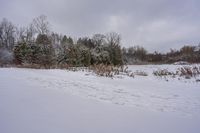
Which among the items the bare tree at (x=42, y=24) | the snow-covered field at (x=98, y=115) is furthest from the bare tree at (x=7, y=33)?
the snow-covered field at (x=98, y=115)

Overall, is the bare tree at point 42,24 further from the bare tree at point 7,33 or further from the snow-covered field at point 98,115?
the snow-covered field at point 98,115

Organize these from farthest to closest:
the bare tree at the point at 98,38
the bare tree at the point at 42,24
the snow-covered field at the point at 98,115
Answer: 1. the bare tree at the point at 98,38
2. the bare tree at the point at 42,24
3. the snow-covered field at the point at 98,115

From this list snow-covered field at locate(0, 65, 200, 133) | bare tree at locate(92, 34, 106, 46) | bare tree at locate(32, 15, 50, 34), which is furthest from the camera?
bare tree at locate(92, 34, 106, 46)

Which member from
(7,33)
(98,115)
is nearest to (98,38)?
(7,33)

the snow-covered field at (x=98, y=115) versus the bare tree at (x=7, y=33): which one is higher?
the bare tree at (x=7, y=33)

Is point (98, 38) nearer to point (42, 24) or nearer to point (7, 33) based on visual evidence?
point (42, 24)

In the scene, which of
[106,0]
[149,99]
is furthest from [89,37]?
[149,99]

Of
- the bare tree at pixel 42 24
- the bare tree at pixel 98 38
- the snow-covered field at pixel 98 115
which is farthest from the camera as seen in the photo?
the bare tree at pixel 98 38

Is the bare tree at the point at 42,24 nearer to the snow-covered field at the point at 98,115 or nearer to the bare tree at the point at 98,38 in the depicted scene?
the bare tree at the point at 98,38

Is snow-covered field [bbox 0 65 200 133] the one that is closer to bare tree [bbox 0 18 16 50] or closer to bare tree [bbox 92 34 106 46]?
bare tree [bbox 92 34 106 46]

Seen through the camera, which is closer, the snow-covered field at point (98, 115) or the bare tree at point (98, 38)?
the snow-covered field at point (98, 115)

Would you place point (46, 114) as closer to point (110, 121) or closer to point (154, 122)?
point (110, 121)

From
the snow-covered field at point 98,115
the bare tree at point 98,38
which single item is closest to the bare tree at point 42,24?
the bare tree at point 98,38

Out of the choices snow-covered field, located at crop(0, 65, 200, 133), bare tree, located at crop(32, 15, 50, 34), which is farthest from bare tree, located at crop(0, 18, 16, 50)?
snow-covered field, located at crop(0, 65, 200, 133)
